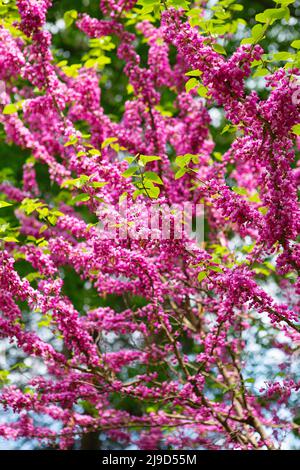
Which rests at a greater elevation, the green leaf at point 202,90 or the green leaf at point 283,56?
the green leaf at point 202,90

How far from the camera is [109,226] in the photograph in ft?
12.1

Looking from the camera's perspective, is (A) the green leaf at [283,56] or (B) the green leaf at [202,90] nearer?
(A) the green leaf at [283,56]

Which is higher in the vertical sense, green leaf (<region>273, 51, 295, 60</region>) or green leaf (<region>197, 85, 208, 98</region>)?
green leaf (<region>197, 85, 208, 98</region>)

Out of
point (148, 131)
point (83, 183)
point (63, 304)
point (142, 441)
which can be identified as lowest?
point (142, 441)

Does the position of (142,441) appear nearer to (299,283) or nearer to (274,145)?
(299,283)

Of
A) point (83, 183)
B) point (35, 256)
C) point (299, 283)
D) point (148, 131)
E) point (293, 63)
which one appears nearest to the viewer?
point (293, 63)

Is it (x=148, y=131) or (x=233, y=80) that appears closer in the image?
(x=233, y=80)

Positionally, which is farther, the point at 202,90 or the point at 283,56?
the point at 202,90

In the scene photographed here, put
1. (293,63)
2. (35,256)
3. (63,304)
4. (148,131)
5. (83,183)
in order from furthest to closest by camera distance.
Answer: (148,131), (35,256), (63,304), (83,183), (293,63)

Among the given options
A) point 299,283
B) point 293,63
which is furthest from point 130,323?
point 293,63

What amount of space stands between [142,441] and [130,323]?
2044 millimetres

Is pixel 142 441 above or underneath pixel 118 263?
underneath

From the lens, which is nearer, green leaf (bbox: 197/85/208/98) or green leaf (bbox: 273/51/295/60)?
green leaf (bbox: 273/51/295/60)

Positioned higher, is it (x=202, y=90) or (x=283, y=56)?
(x=202, y=90)
